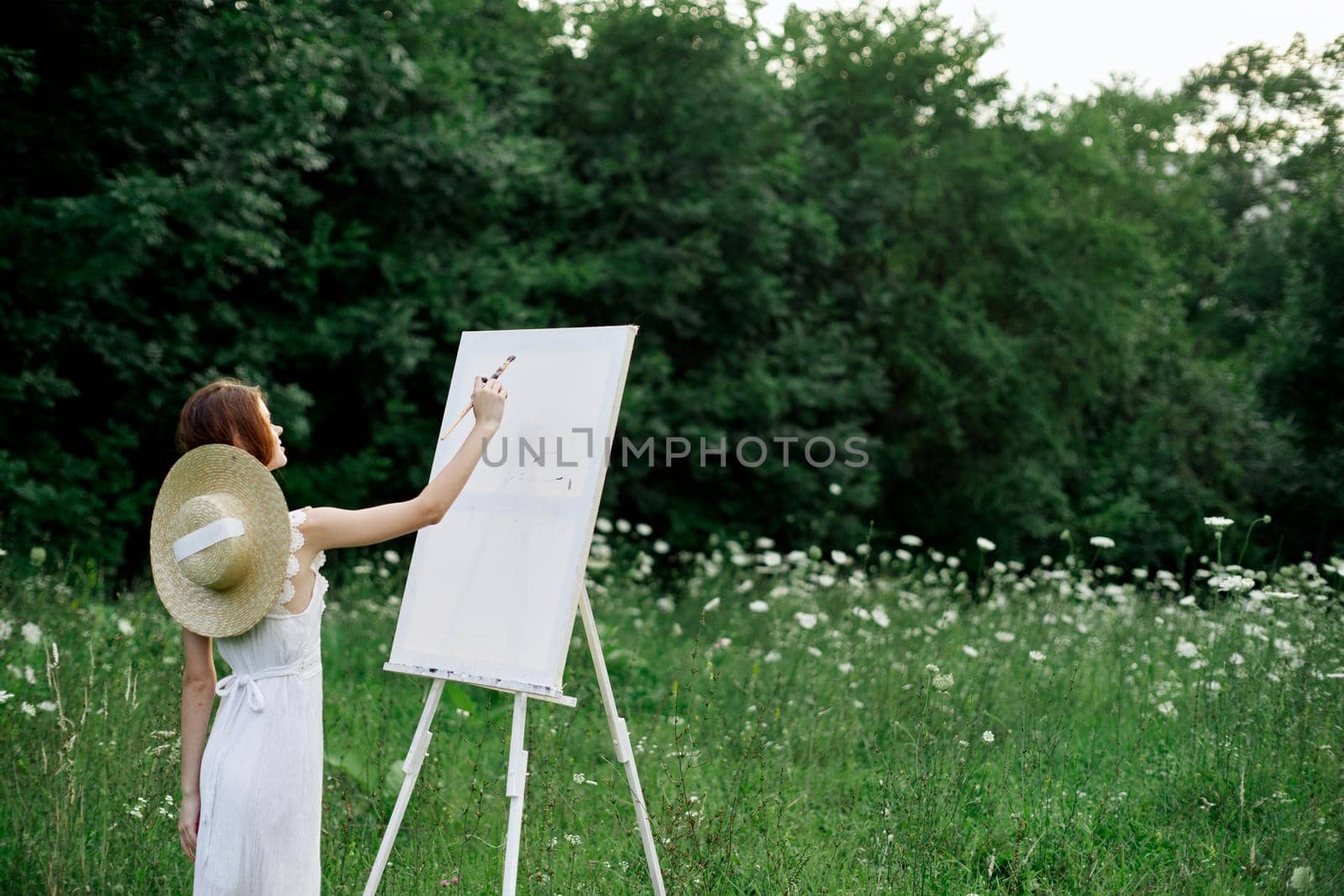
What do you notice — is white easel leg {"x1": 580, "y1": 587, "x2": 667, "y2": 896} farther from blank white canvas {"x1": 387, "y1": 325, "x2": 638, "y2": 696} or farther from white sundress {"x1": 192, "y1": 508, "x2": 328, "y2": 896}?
white sundress {"x1": 192, "y1": 508, "x2": 328, "y2": 896}

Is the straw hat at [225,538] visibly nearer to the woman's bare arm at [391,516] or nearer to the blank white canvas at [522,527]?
the woman's bare arm at [391,516]

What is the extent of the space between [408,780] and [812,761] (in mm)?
2015

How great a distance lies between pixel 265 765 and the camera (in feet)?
7.54

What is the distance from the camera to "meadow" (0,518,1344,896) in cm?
323

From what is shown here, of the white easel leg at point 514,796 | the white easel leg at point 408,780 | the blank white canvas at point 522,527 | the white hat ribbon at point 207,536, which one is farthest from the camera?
the blank white canvas at point 522,527

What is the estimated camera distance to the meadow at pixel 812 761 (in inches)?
127

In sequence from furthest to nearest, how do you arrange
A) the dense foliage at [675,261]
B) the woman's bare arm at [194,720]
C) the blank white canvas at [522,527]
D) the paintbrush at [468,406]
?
the dense foliage at [675,261] → the paintbrush at [468,406] → the blank white canvas at [522,527] → the woman's bare arm at [194,720]

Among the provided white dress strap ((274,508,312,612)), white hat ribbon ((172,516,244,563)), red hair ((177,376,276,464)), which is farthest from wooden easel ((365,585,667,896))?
red hair ((177,376,276,464))

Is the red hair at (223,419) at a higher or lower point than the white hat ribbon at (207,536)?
higher

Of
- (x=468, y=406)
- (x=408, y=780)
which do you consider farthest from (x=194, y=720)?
(x=468, y=406)

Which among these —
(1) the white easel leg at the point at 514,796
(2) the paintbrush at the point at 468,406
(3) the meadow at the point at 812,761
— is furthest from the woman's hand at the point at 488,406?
(3) the meadow at the point at 812,761

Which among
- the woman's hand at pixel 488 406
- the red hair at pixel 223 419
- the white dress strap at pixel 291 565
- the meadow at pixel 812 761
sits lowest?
the meadow at pixel 812 761

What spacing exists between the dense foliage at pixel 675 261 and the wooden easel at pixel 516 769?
5.58m

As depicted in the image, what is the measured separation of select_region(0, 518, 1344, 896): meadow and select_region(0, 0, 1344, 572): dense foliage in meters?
3.22
